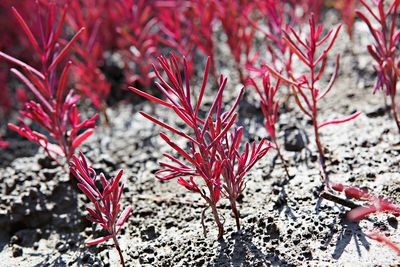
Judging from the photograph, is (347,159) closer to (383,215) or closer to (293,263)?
(383,215)

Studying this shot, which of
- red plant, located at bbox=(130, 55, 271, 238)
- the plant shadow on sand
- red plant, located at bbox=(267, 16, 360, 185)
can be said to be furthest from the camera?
red plant, located at bbox=(267, 16, 360, 185)

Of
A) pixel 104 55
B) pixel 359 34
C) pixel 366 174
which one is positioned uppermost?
pixel 104 55

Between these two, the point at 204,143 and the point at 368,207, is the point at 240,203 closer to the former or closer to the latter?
the point at 204,143

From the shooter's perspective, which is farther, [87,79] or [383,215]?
[87,79]

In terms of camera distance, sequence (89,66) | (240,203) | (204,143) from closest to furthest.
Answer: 1. (204,143)
2. (240,203)
3. (89,66)

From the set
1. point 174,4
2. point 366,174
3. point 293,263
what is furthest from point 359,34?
point 293,263

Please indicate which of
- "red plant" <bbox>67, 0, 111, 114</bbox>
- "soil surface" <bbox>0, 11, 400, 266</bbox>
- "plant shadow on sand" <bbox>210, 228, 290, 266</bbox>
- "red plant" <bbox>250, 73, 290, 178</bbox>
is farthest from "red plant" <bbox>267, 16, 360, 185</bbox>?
"red plant" <bbox>67, 0, 111, 114</bbox>

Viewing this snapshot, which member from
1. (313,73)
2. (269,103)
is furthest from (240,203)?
(313,73)

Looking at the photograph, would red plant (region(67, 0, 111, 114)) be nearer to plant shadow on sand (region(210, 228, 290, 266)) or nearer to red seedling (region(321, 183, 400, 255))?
plant shadow on sand (region(210, 228, 290, 266))
